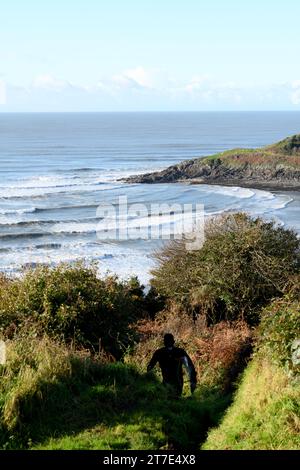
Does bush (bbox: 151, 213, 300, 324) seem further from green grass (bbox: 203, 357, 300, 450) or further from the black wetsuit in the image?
green grass (bbox: 203, 357, 300, 450)

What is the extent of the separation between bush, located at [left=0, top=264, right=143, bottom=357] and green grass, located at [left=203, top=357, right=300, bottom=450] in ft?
12.0

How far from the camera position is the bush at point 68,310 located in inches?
512

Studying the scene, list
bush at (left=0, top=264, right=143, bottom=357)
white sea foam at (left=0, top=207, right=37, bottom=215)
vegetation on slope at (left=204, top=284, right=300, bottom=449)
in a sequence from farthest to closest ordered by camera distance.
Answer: white sea foam at (left=0, top=207, right=37, bottom=215) → bush at (left=0, top=264, right=143, bottom=357) → vegetation on slope at (left=204, top=284, right=300, bottom=449)

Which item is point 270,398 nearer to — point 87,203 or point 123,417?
point 123,417

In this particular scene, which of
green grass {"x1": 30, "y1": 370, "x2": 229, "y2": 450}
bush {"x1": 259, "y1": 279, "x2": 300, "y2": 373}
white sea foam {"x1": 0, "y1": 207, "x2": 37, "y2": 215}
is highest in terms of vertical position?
bush {"x1": 259, "y1": 279, "x2": 300, "y2": 373}

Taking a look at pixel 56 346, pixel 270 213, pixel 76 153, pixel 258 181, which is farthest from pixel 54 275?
pixel 76 153

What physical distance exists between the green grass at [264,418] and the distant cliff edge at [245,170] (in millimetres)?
57803

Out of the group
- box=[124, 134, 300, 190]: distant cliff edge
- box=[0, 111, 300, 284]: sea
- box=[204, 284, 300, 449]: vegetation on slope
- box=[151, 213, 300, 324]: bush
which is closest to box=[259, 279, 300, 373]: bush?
box=[204, 284, 300, 449]: vegetation on slope

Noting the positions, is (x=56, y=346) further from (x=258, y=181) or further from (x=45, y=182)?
(x=258, y=181)

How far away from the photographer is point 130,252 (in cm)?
3575

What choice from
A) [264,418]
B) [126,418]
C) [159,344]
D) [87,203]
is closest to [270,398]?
[264,418]

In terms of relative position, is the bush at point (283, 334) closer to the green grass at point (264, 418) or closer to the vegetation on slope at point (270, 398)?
the vegetation on slope at point (270, 398)

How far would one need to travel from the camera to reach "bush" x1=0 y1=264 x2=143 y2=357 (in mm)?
13008
